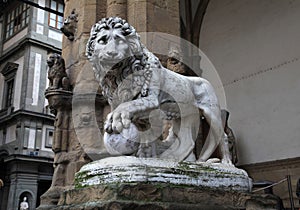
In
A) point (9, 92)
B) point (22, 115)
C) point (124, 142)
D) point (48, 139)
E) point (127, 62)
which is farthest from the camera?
point (9, 92)

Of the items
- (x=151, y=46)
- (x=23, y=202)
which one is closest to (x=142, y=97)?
(x=151, y=46)

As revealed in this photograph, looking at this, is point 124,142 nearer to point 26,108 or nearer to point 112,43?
point 112,43

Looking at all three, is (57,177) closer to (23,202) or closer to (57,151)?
(57,151)

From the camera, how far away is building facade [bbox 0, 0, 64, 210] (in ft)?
52.4

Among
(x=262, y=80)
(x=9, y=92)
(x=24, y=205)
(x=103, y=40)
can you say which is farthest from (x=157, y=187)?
(x=9, y=92)

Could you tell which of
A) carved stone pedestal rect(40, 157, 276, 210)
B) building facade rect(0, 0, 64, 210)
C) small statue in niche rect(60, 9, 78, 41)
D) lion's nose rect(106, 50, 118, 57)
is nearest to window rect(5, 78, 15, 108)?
building facade rect(0, 0, 64, 210)

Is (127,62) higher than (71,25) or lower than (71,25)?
lower

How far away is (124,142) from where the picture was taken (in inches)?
82.0

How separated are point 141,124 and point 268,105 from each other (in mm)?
5799

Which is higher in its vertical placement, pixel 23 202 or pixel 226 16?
pixel 226 16

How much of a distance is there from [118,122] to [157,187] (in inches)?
15.1

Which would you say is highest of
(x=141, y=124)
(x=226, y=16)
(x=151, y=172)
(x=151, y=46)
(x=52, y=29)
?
(x=52, y=29)

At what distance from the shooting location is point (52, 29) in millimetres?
17922

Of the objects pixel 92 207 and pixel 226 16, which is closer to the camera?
pixel 92 207
